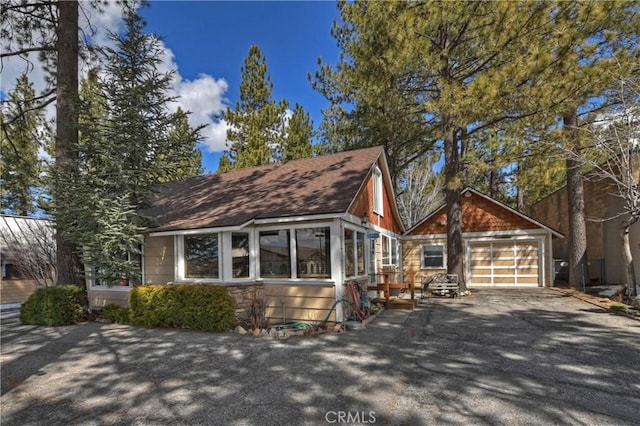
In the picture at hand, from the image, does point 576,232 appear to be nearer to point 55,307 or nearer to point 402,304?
point 402,304

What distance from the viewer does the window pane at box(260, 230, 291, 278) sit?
8828 mm

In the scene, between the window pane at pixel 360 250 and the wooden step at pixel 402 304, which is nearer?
the window pane at pixel 360 250

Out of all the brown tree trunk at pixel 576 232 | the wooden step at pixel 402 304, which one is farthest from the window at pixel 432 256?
the wooden step at pixel 402 304

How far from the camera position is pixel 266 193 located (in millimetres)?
10555

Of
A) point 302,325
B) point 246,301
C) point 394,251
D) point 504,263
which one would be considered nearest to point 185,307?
point 246,301

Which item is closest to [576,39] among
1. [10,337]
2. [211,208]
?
[211,208]

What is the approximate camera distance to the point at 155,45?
9.91m

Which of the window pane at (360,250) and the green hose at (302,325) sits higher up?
the window pane at (360,250)

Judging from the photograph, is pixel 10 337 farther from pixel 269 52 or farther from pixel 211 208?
pixel 269 52

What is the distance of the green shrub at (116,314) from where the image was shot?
9312mm

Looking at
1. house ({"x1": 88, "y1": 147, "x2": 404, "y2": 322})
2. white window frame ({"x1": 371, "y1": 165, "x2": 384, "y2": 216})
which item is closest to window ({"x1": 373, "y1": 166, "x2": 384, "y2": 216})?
white window frame ({"x1": 371, "y1": 165, "x2": 384, "y2": 216})

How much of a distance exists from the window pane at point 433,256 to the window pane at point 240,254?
33.5 feet

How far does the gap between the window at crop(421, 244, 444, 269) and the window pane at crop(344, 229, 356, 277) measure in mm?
8356

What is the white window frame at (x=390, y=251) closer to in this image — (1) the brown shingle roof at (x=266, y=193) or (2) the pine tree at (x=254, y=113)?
(1) the brown shingle roof at (x=266, y=193)
